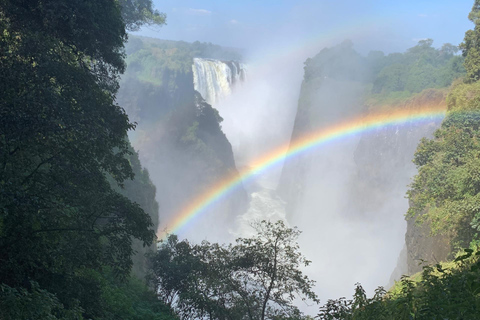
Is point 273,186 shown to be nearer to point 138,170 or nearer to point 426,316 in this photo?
point 138,170

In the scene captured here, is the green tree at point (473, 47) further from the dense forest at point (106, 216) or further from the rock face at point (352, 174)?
the rock face at point (352, 174)

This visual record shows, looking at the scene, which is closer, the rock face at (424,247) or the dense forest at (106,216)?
the dense forest at (106,216)

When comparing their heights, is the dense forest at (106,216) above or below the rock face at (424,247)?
below

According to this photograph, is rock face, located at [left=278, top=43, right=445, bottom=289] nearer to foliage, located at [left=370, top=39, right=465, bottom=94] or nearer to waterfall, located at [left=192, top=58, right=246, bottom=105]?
foliage, located at [left=370, top=39, right=465, bottom=94]

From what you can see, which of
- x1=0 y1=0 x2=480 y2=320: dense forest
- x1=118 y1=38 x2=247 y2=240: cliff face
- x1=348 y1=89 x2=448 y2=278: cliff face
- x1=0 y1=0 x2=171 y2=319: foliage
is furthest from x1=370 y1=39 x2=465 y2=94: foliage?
x1=0 y1=0 x2=171 y2=319: foliage

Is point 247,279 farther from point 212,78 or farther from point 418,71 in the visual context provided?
point 212,78

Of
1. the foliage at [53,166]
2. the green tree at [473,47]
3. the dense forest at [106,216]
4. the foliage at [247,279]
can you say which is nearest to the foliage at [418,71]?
the green tree at [473,47]
